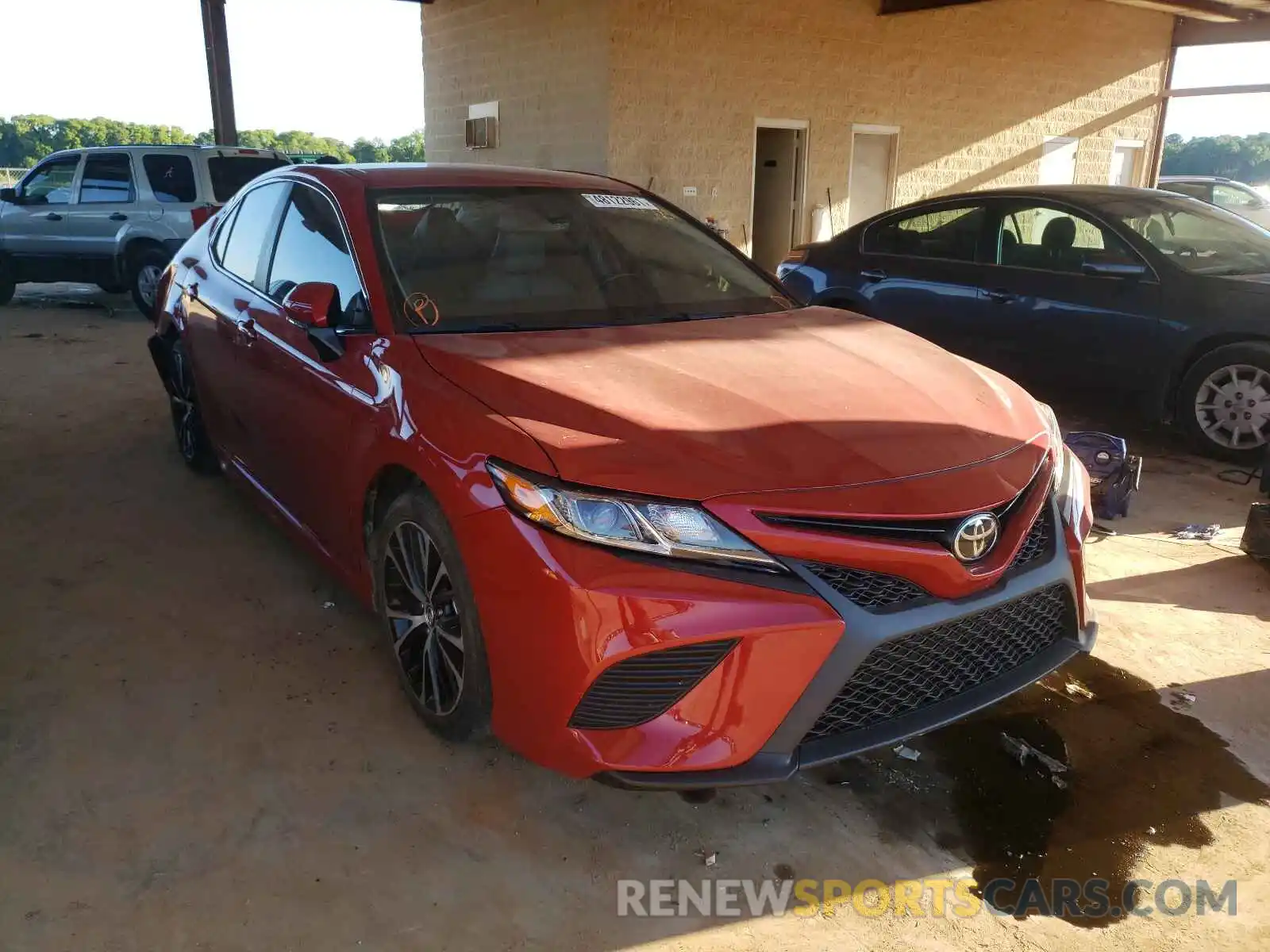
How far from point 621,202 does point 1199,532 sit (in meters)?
3.00

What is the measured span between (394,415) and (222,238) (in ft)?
7.29

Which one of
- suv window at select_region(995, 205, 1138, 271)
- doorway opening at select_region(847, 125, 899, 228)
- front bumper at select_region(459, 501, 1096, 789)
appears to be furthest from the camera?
doorway opening at select_region(847, 125, 899, 228)

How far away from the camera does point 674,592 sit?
6.68 ft

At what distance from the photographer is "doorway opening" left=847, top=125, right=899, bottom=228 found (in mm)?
12594

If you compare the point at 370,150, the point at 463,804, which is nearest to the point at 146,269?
the point at 463,804

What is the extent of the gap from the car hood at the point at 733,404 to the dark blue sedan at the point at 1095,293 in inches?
120

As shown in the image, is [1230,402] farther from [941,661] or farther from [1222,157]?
[1222,157]

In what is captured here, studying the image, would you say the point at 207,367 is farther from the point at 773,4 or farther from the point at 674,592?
the point at 773,4

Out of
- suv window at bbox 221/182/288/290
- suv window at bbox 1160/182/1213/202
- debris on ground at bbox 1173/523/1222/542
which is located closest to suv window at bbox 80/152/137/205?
suv window at bbox 221/182/288/290

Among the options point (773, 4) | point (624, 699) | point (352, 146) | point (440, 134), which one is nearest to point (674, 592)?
point (624, 699)

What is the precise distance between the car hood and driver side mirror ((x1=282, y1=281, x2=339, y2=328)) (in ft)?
1.26

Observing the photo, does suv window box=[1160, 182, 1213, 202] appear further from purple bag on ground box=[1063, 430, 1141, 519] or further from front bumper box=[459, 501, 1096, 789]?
front bumper box=[459, 501, 1096, 789]

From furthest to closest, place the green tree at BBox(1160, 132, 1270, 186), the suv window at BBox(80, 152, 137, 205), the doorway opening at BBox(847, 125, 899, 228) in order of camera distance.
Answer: the green tree at BBox(1160, 132, 1270, 186), the doorway opening at BBox(847, 125, 899, 228), the suv window at BBox(80, 152, 137, 205)

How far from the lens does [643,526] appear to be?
209 cm
